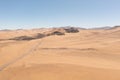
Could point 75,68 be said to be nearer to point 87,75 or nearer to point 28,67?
point 87,75

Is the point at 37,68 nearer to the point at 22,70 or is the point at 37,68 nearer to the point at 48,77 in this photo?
the point at 22,70

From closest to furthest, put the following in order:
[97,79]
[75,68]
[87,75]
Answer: [97,79]
[87,75]
[75,68]

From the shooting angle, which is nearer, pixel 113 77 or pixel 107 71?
pixel 113 77

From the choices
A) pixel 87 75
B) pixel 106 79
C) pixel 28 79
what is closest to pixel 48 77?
pixel 28 79

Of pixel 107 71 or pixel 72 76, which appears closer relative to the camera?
pixel 72 76

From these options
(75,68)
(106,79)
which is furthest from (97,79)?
(75,68)

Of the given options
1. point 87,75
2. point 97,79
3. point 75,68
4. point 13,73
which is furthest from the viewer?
point 75,68

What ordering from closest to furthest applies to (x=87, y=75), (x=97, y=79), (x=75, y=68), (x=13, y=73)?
(x=97, y=79) → (x=87, y=75) → (x=13, y=73) → (x=75, y=68)

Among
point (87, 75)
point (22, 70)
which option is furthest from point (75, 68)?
point (22, 70)

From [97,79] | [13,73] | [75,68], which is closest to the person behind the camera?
[97,79]
